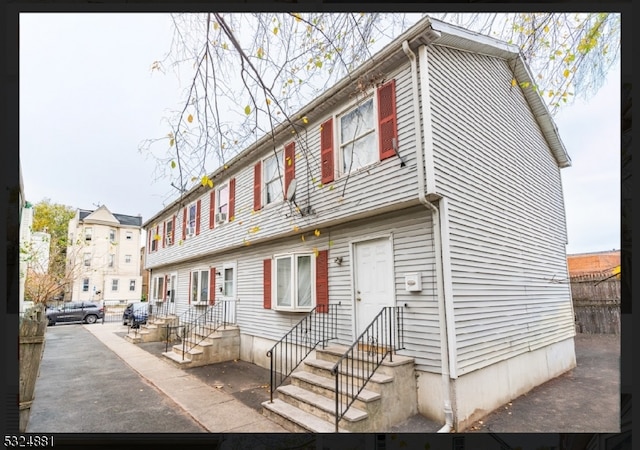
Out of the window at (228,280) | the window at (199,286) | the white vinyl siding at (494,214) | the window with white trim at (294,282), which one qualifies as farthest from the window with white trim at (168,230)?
the white vinyl siding at (494,214)

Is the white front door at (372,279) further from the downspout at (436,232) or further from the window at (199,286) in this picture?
the window at (199,286)

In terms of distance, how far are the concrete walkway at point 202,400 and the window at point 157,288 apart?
691 centimetres

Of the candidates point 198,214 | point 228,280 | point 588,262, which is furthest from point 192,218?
point 588,262

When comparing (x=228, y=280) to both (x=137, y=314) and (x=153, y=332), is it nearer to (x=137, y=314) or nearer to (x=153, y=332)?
(x=153, y=332)

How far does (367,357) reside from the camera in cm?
532

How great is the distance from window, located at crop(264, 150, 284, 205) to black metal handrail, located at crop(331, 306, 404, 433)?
3.93m

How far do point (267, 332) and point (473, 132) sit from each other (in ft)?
20.4

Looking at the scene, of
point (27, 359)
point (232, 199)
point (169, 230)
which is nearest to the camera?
point (27, 359)

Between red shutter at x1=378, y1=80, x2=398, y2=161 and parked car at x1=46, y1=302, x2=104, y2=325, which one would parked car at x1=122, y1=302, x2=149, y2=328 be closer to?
parked car at x1=46, y1=302, x2=104, y2=325

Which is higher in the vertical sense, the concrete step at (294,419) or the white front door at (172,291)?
the white front door at (172,291)

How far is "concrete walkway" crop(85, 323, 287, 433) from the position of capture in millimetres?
4895

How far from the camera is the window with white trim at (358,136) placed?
20.4 ft

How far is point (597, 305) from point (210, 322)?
12.0m
